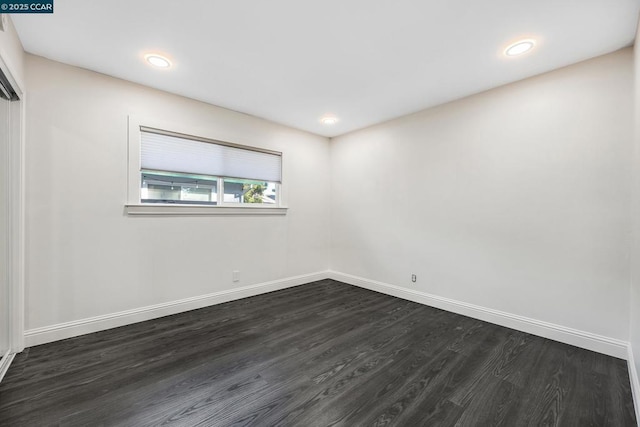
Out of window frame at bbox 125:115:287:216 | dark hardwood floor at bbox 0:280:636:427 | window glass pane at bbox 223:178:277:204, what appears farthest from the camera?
window glass pane at bbox 223:178:277:204

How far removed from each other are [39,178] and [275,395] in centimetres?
263

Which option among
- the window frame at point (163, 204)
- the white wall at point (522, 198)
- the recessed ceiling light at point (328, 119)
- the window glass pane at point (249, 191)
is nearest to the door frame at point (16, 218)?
the window frame at point (163, 204)

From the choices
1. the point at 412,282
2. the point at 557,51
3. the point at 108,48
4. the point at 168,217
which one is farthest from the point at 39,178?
the point at 557,51

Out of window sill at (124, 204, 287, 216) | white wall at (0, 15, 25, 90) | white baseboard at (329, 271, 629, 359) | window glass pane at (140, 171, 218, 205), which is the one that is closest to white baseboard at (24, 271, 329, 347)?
window sill at (124, 204, 287, 216)

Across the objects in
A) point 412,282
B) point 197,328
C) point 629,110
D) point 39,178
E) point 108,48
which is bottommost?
point 197,328

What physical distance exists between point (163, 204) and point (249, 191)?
3.80 feet

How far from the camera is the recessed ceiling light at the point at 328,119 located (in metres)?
3.71

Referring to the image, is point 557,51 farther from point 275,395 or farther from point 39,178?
point 39,178

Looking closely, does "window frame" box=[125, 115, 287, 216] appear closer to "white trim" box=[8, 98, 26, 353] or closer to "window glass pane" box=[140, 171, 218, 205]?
"window glass pane" box=[140, 171, 218, 205]

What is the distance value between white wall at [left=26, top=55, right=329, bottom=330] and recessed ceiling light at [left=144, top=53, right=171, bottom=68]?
0.55m

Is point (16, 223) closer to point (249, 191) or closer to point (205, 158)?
point (205, 158)

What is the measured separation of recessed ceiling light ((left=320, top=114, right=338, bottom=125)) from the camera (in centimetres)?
371

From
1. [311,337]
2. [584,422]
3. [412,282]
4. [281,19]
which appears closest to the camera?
[584,422]

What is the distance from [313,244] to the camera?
450 centimetres
